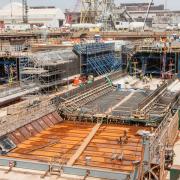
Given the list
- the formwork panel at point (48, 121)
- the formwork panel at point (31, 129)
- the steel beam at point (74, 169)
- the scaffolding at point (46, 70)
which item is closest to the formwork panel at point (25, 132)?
the formwork panel at point (31, 129)

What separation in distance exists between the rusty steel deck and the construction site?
46mm

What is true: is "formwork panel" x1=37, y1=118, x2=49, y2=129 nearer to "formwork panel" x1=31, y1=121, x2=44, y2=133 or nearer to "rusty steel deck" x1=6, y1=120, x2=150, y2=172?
"rusty steel deck" x1=6, y1=120, x2=150, y2=172

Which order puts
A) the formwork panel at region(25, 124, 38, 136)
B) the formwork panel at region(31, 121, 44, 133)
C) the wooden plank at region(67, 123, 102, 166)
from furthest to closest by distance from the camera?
the formwork panel at region(31, 121, 44, 133) < the formwork panel at region(25, 124, 38, 136) < the wooden plank at region(67, 123, 102, 166)

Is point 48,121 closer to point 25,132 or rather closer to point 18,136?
point 25,132

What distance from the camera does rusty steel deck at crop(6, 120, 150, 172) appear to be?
18.5 metres

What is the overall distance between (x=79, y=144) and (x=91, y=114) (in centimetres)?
464

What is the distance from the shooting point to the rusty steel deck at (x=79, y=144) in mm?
18453

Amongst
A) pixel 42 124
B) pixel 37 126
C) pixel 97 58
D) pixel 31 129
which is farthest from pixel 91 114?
pixel 97 58

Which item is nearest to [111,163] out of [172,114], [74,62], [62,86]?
[172,114]

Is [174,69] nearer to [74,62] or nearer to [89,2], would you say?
[74,62]

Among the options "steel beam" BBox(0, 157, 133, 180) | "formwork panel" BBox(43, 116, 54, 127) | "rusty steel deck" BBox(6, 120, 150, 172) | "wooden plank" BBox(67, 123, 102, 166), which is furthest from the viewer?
"formwork panel" BBox(43, 116, 54, 127)

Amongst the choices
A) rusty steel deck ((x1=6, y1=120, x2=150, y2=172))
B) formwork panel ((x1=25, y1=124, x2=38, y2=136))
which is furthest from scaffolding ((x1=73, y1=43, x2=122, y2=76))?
formwork panel ((x1=25, y1=124, x2=38, y2=136))

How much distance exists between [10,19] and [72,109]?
265 feet

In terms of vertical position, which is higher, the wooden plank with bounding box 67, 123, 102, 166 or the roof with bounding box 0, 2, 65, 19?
the roof with bounding box 0, 2, 65, 19
